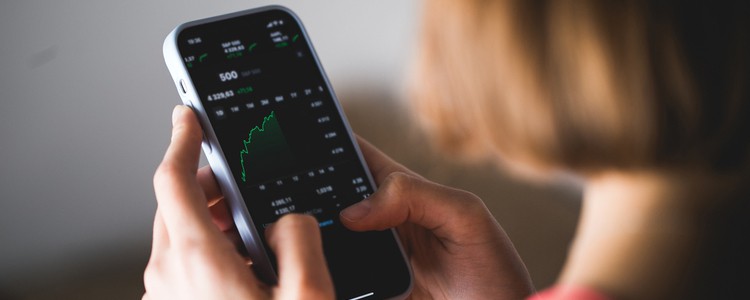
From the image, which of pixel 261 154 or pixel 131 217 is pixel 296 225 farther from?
pixel 131 217

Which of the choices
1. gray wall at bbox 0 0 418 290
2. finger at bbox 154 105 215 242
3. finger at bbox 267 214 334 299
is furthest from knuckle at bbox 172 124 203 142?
gray wall at bbox 0 0 418 290

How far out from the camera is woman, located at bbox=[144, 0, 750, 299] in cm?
36

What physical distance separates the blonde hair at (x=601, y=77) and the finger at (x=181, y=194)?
0.56ft

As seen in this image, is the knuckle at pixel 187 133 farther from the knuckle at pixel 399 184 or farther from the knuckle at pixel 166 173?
the knuckle at pixel 399 184

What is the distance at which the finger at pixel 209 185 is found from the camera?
0.60 meters

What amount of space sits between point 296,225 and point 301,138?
18 cm

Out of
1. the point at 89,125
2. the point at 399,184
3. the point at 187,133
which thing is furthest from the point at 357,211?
the point at 89,125

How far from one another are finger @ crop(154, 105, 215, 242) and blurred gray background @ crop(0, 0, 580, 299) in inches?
16.8

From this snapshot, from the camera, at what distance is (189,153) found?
512mm

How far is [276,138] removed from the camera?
611mm

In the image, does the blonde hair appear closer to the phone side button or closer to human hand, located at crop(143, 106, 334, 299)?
human hand, located at crop(143, 106, 334, 299)

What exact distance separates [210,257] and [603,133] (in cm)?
22

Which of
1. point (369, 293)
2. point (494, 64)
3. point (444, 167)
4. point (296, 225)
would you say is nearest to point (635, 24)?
point (494, 64)

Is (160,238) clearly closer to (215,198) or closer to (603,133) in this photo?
(215,198)
